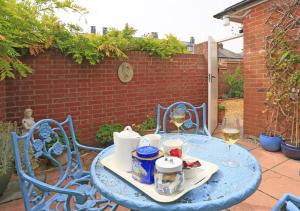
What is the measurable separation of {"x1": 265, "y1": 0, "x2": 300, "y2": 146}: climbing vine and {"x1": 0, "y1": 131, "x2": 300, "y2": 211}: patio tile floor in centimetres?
41

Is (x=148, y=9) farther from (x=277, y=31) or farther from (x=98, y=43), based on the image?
(x=277, y=31)

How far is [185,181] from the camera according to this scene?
3.14ft

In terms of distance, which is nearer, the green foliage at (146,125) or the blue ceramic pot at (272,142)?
the blue ceramic pot at (272,142)

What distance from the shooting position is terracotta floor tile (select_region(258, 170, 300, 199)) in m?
2.22

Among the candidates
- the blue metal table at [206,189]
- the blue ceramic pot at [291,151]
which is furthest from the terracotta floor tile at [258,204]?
the blue ceramic pot at [291,151]

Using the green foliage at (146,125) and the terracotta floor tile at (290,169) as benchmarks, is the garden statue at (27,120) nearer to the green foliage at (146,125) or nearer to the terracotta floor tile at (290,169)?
the green foliage at (146,125)

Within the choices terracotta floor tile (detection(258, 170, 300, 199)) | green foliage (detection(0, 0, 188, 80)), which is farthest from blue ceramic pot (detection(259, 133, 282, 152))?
green foliage (detection(0, 0, 188, 80))

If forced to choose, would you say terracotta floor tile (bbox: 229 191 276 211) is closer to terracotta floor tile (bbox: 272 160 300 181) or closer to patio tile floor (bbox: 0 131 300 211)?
patio tile floor (bbox: 0 131 300 211)

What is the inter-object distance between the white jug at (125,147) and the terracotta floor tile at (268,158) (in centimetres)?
247

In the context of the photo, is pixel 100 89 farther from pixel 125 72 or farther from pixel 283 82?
pixel 283 82

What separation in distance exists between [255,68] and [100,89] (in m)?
2.84

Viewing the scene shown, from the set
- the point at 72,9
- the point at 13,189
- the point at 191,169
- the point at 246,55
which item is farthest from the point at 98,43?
the point at 191,169

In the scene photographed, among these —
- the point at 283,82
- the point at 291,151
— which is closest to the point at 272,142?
the point at 291,151

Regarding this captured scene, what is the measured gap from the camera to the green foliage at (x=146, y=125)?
156 inches
